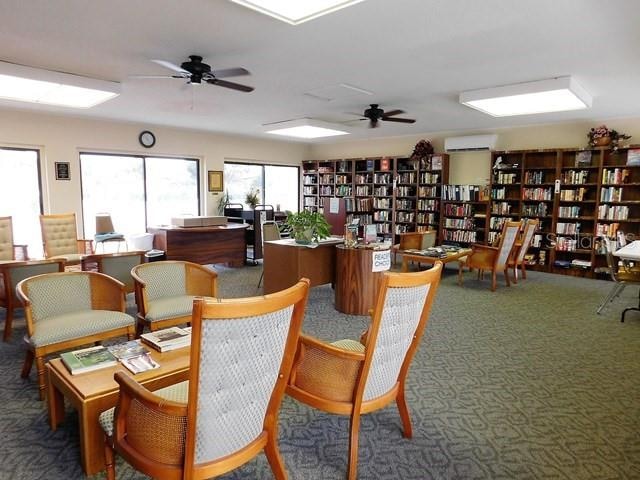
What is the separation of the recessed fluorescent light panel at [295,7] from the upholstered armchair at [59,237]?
14.2 feet

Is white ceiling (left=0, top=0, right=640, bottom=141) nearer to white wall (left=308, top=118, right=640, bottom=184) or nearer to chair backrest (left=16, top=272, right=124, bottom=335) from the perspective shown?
white wall (left=308, top=118, right=640, bottom=184)

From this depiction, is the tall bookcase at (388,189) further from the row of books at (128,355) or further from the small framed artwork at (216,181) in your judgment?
the row of books at (128,355)

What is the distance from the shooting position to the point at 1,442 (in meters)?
2.19

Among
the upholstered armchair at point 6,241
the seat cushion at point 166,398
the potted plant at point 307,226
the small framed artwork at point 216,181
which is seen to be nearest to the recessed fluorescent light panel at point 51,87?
the upholstered armchair at point 6,241

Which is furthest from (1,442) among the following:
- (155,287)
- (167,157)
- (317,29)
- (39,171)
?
(167,157)

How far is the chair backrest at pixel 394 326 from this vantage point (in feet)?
5.92

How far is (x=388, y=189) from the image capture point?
906cm

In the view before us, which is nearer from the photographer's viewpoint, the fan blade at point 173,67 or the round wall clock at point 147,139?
the fan blade at point 173,67

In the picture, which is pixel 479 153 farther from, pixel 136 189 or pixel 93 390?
pixel 93 390

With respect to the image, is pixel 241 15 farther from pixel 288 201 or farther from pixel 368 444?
pixel 288 201

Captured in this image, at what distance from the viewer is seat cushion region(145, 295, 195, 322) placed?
10.3 feet

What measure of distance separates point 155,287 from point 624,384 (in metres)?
3.74

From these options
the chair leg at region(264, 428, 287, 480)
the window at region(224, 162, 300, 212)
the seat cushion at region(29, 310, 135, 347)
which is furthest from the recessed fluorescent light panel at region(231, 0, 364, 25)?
the window at region(224, 162, 300, 212)

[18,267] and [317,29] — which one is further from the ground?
[317,29]
